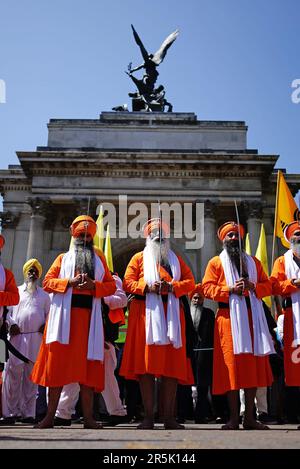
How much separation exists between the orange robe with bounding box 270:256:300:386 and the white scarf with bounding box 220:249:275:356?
0.39 meters

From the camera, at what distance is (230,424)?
5.72 metres

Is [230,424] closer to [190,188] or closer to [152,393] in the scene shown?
[152,393]

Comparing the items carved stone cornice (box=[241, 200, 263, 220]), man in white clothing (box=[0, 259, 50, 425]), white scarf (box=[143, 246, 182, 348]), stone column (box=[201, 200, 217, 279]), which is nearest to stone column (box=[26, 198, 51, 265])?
stone column (box=[201, 200, 217, 279])

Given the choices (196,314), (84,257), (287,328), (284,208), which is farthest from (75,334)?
(284,208)

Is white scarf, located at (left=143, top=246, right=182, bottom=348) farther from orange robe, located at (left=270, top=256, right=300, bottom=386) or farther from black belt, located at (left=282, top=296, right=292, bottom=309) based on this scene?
black belt, located at (left=282, top=296, right=292, bottom=309)

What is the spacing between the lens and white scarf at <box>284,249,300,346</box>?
632cm

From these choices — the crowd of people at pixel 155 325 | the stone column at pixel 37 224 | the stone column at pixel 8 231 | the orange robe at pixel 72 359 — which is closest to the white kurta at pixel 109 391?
the crowd of people at pixel 155 325

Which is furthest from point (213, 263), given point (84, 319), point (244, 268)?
point (84, 319)

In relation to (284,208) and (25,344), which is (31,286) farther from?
(284,208)

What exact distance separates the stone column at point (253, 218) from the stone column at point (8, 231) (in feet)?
35.3

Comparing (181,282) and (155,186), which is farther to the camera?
(155,186)

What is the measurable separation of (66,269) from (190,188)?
18037 millimetres

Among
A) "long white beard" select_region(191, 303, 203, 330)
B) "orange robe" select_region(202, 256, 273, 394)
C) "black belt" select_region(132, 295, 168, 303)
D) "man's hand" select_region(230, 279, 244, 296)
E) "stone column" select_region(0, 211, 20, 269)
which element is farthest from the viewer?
"stone column" select_region(0, 211, 20, 269)

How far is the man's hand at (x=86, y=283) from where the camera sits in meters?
5.85
